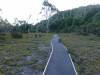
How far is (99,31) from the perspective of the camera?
93562mm

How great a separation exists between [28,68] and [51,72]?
3.84m

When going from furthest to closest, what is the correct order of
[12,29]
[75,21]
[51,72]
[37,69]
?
[75,21] → [12,29] → [37,69] → [51,72]

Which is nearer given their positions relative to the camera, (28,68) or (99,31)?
(28,68)

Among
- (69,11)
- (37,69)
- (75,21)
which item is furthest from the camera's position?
(69,11)

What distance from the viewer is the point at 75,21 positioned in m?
133

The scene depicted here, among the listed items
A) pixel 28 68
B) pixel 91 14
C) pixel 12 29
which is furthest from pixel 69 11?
pixel 28 68

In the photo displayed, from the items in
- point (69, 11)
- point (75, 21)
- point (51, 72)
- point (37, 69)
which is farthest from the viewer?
point (69, 11)

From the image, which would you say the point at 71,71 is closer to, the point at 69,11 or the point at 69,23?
the point at 69,23

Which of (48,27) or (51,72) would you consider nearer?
(51,72)

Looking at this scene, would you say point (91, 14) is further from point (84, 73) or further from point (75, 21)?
point (84, 73)

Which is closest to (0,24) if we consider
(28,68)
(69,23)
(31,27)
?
(31,27)

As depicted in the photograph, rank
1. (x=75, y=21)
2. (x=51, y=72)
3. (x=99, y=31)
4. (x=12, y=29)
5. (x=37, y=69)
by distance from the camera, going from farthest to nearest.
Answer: (x=75, y=21) → (x=12, y=29) → (x=99, y=31) → (x=37, y=69) → (x=51, y=72)

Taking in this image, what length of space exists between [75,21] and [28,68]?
4345 inches

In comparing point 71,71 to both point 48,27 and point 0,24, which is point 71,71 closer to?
point 0,24
